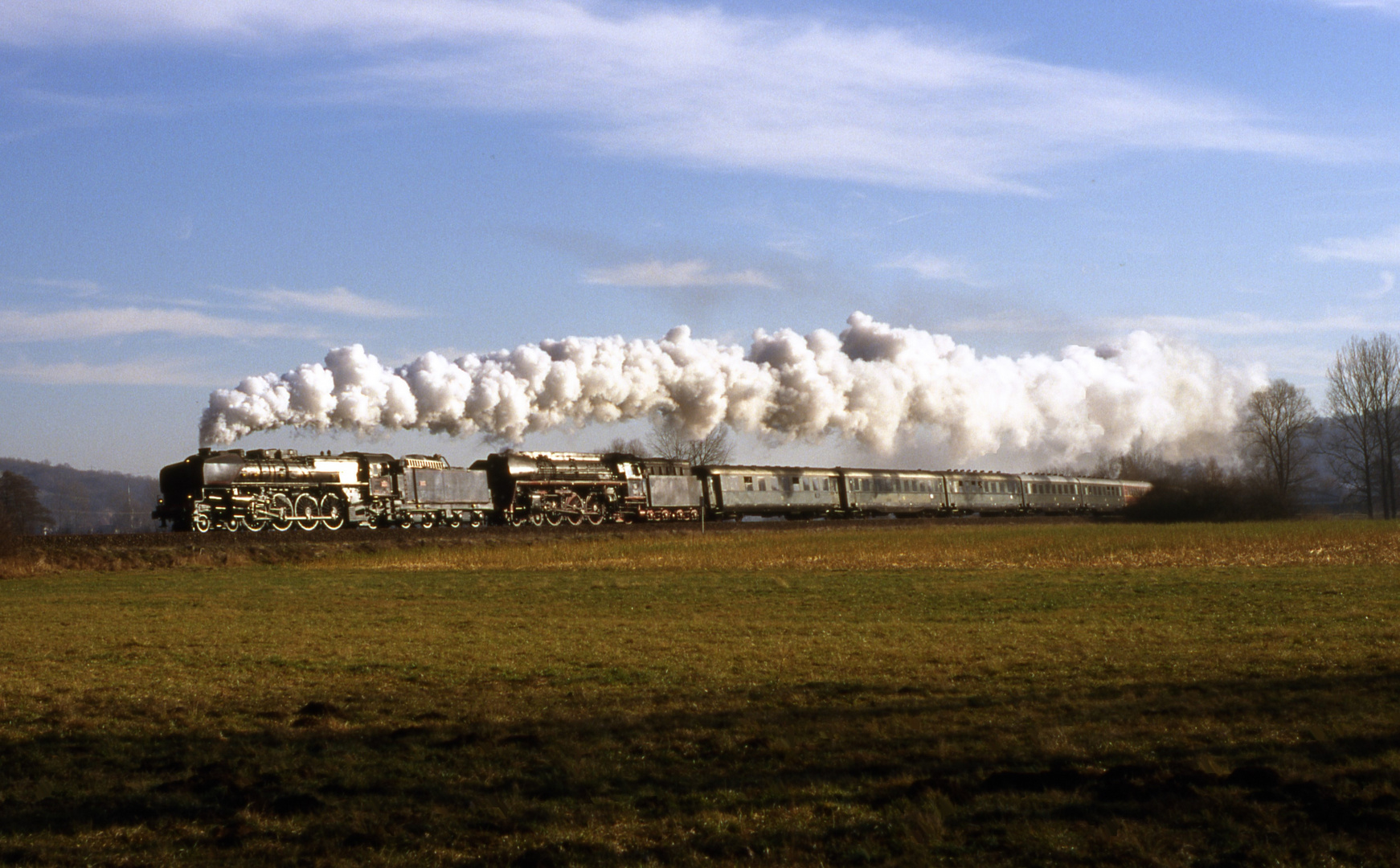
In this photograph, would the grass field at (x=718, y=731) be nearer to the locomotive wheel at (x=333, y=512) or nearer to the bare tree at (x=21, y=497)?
the locomotive wheel at (x=333, y=512)

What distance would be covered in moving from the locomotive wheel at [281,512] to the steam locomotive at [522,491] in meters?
0.05

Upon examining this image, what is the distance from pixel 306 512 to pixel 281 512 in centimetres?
131

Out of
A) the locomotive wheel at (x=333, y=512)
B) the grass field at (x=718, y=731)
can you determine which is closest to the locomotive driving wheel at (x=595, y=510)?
the locomotive wheel at (x=333, y=512)

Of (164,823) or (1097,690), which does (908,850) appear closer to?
(164,823)

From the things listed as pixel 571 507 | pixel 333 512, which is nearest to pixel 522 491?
pixel 571 507

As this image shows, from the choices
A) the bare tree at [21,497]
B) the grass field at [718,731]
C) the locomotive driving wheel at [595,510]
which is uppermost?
the bare tree at [21,497]

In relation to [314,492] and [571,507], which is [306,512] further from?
[571,507]

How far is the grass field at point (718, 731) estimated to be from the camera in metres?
7.54

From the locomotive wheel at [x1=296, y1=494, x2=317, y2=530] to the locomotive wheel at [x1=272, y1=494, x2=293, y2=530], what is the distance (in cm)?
46

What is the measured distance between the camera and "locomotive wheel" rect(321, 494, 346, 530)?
2085 inches

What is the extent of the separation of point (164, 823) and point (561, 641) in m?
10.8

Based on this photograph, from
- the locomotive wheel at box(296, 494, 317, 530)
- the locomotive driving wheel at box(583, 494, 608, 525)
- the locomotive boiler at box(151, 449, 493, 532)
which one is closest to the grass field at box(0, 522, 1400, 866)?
the locomotive boiler at box(151, 449, 493, 532)

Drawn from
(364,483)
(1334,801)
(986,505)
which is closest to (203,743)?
(1334,801)

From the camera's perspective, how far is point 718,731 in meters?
10.9
